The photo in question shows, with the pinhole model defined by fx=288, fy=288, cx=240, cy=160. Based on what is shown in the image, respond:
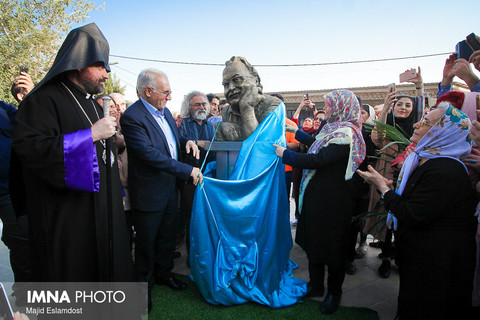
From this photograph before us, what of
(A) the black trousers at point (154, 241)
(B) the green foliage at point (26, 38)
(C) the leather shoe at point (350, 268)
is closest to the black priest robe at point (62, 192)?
(A) the black trousers at point (154, 241)

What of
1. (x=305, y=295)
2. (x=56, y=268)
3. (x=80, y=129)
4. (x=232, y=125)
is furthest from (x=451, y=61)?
(x=56, y=268)

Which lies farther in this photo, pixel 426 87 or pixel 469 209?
pixel 426 87

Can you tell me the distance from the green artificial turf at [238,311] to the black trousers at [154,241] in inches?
11.4

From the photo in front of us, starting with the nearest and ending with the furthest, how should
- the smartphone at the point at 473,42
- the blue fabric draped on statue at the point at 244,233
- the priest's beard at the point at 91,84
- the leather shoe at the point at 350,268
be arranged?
the priest's beard at the point at 91,84
the smartphone at the point at 473,42
the blue fabric draped on statue at the point at 244,233
the leather shoe at the point at 350,268

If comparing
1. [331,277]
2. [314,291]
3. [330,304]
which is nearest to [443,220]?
[331,277]

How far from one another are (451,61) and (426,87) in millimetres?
12081

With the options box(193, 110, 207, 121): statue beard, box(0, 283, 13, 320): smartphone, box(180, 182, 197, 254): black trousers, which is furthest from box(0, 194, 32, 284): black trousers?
box(193, 110, 207, 121): statue beard

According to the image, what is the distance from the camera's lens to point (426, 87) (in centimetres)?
1274

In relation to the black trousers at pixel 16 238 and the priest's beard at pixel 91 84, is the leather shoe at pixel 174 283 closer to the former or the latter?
the black trousers at pixel 16 238

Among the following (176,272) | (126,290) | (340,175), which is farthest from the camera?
(176,272)

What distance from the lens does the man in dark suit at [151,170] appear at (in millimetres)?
2529

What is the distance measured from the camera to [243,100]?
2803mm

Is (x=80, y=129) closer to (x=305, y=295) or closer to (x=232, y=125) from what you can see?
(x=232, y=125)

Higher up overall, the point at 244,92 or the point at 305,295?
the point at 244,92
